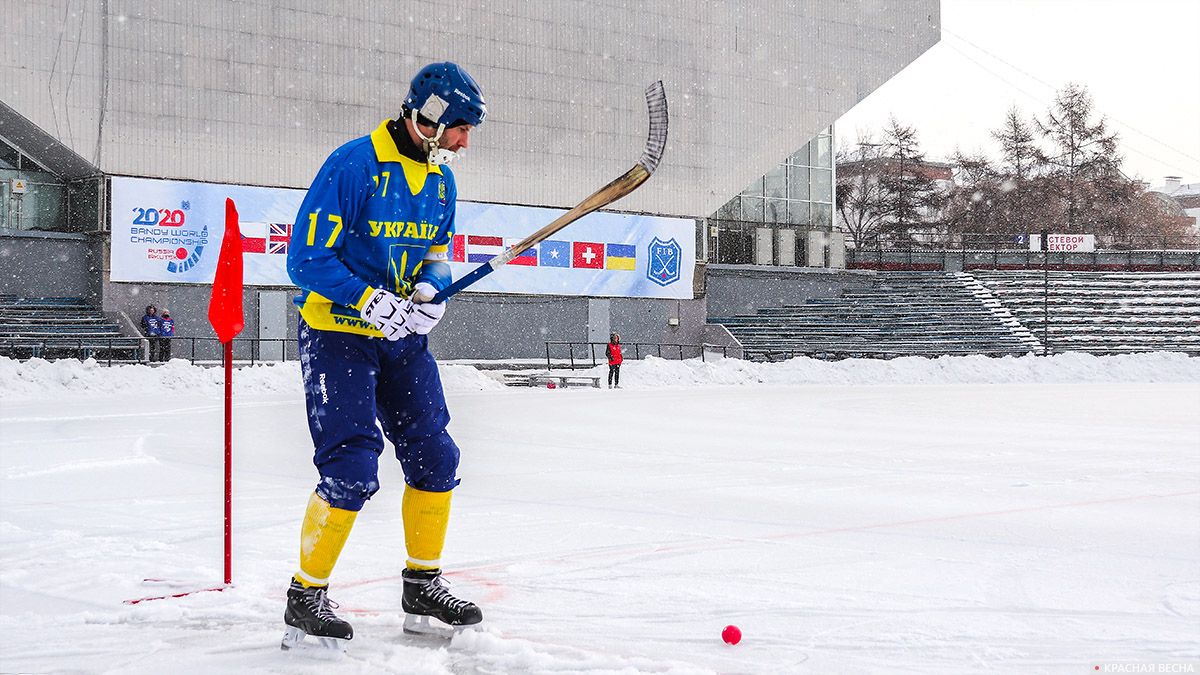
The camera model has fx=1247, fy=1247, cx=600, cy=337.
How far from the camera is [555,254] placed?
37.3 meters

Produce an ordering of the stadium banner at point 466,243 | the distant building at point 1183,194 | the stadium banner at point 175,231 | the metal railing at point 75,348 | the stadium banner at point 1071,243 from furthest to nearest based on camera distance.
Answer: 1. the distant building at point 1183,194
2. the stadium banner at point 1071,243
3. the stadium banner at point 466,243
4. the stadium banner at point 175,231
5. the metal railing at point 75,348

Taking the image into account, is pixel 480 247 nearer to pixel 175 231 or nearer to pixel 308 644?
pixel 175 231

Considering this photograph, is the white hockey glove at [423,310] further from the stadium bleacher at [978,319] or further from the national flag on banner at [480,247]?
the stadium bleacher at [978,319]

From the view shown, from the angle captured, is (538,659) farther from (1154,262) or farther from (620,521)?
(1154,262)

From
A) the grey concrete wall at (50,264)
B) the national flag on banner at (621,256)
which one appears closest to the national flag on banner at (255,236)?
the grey concrete wall at (50,264)

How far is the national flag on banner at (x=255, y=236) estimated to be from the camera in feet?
105

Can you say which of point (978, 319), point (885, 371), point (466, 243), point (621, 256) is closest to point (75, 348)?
point (466, 243)

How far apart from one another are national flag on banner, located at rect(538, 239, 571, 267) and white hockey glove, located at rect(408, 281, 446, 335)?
32934 mm

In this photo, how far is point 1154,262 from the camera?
5547 cm

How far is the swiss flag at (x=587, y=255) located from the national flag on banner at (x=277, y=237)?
8804 mm

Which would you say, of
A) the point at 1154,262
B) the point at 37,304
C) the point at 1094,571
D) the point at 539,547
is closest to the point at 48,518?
the point at 539,547

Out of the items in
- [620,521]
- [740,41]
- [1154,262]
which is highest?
[740,41]

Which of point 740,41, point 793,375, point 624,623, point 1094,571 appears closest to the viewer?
point 624,623

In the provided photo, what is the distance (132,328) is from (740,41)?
850 inches
